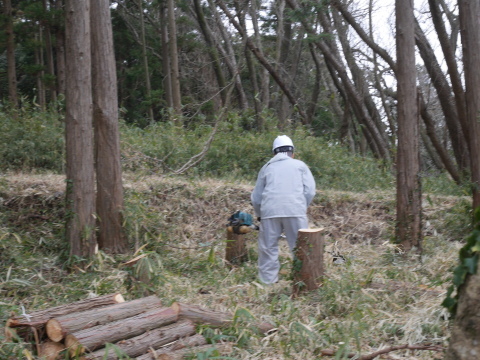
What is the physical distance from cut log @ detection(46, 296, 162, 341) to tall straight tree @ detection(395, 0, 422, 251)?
474 cm

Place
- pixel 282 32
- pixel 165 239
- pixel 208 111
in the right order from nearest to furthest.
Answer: pixel 165 239, pixel 282 32, pixel 208 111

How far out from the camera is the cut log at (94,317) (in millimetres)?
4734

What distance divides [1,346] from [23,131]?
7737mm

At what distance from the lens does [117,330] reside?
4.86m

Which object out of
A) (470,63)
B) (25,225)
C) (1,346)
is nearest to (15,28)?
(25,225)

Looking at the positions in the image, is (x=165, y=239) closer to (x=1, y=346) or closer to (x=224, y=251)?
(x=224, y=251)

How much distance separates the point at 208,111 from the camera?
22516mm

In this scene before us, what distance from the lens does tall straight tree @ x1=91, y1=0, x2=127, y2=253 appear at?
26.5 ft

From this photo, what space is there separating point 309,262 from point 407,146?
2.97 m

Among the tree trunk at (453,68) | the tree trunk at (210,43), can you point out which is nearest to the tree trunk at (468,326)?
the tree trunk at (453,68)

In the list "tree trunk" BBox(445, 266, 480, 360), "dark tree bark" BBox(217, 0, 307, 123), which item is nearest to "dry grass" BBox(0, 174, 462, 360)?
"tree trunk" BBox(445, 266, 480, 360)

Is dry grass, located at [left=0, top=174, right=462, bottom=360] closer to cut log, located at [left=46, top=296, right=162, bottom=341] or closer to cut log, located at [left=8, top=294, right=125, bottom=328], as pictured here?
cut log, located at [left=46, top=296, right=162, bottom=341]

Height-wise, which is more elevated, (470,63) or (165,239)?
(470,63)

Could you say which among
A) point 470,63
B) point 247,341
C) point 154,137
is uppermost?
point 470,63
